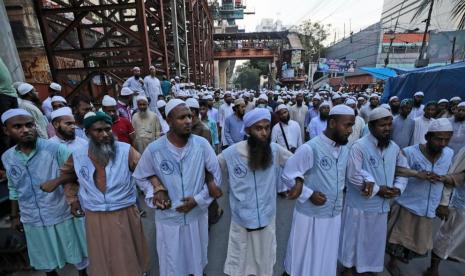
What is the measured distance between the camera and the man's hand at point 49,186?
242 centimetres

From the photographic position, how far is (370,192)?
2.52m

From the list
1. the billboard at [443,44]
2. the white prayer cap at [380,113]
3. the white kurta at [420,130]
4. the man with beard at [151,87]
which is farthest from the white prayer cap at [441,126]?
the billboard at [443,44]

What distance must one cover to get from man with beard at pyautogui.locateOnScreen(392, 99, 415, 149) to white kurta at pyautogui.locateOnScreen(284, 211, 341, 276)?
478cm

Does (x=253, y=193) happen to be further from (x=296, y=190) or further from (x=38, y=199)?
(x=38, y=199)

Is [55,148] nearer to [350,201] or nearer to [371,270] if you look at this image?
[350,201]

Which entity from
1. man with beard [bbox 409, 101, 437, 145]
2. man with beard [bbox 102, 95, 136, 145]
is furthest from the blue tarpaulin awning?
man with beard [bbox 102, 95, 136, 145]

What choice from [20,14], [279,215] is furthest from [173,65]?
[279,215]

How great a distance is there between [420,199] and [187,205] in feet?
8.41

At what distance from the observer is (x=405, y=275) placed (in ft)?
10.2

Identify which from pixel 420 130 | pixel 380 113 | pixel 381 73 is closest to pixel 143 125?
pixel 380 113

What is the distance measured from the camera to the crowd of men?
2391mm

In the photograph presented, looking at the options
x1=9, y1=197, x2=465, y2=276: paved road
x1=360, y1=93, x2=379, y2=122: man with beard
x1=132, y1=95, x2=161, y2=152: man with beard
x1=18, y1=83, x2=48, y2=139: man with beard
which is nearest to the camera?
x1=9, y1=197, x2=465, y2=276: paved road

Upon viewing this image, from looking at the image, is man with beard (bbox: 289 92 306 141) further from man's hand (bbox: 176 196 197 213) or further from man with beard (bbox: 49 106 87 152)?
man with beard (bbox: 49 106 87 152)

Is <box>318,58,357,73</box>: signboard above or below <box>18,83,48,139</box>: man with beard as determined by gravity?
above
